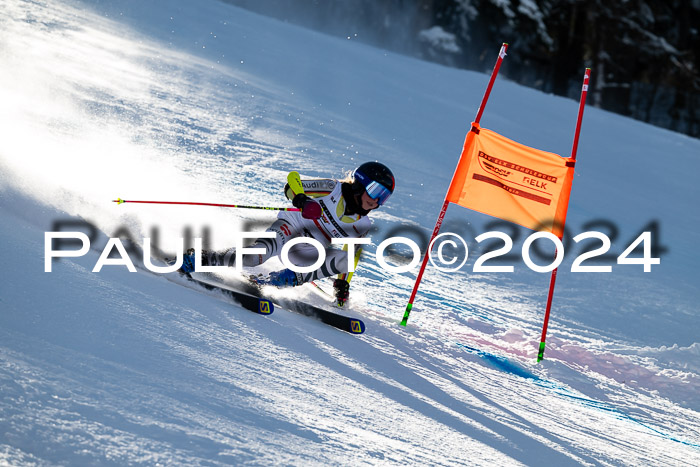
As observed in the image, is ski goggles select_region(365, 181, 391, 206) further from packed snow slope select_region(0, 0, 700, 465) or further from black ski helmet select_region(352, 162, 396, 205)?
packed snow slope select_region(0, 0, 700, 465)

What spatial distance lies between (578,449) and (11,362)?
2342 mm

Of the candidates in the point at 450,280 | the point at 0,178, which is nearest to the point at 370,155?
the point at 450,280

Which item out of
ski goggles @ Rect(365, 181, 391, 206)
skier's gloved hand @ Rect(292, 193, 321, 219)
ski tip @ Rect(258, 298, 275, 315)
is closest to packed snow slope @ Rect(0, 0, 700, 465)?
ski tip @ Rect(258, 298, 275, 315)

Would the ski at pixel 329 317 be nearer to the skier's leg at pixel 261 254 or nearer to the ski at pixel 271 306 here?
the ski at pixel 271 306

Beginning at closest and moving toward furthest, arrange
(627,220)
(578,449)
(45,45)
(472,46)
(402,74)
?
1. (578,449)
2. (627,220)
3. (45,45)
4. (402,74)
5. (472,46)

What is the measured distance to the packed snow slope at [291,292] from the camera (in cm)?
212

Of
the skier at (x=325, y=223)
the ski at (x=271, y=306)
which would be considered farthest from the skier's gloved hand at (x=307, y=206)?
the ski at (x=271, y=306)

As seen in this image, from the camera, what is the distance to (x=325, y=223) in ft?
15.1

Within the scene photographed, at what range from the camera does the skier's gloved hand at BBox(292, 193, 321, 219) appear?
169 inches

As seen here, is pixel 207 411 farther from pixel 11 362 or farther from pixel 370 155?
pixel 370 155

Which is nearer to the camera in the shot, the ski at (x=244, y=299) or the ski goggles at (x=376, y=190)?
the ski at (x=244, y=299)

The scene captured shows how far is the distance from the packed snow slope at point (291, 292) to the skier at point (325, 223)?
1.31ft

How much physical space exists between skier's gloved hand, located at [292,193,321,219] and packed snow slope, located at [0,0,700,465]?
2.24ft

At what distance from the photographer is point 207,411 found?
211cm
